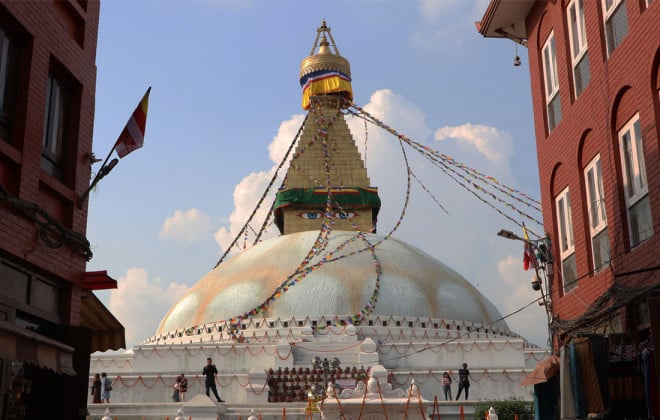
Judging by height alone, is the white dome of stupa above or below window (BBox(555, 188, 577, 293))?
above

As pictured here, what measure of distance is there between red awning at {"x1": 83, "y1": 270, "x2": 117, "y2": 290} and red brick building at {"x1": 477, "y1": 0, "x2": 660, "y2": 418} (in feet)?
25.2

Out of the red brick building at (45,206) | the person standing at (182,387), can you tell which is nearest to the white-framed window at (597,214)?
the red brick building at (45,206)

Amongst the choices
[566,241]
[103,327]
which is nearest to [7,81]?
[103,327]

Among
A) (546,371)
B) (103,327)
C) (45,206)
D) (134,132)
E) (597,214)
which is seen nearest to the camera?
(45,206)

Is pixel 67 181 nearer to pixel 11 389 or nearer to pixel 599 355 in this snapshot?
pixel 11 389

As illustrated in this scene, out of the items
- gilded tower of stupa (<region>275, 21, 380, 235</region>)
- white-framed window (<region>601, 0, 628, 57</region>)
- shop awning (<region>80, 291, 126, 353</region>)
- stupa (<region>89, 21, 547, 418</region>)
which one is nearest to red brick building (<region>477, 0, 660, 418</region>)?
white-framed window (<region>601, 0, 628, 57</region>)

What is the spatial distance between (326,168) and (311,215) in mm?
3103

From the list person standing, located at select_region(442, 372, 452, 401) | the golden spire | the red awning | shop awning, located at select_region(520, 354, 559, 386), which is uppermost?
the golden spire

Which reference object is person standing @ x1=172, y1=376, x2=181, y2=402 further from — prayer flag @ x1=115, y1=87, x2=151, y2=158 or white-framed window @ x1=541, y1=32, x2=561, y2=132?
white-framed window @ x1=541, y1=32, x2=561, y2=132

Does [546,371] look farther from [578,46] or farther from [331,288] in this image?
[331,288]

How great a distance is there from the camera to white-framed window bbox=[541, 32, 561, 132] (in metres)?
17.0

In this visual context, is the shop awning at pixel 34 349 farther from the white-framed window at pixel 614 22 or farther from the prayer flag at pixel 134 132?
the white-framed window at pixel 614 22

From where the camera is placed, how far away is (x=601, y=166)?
564 inches

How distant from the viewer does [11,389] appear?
12695mm
